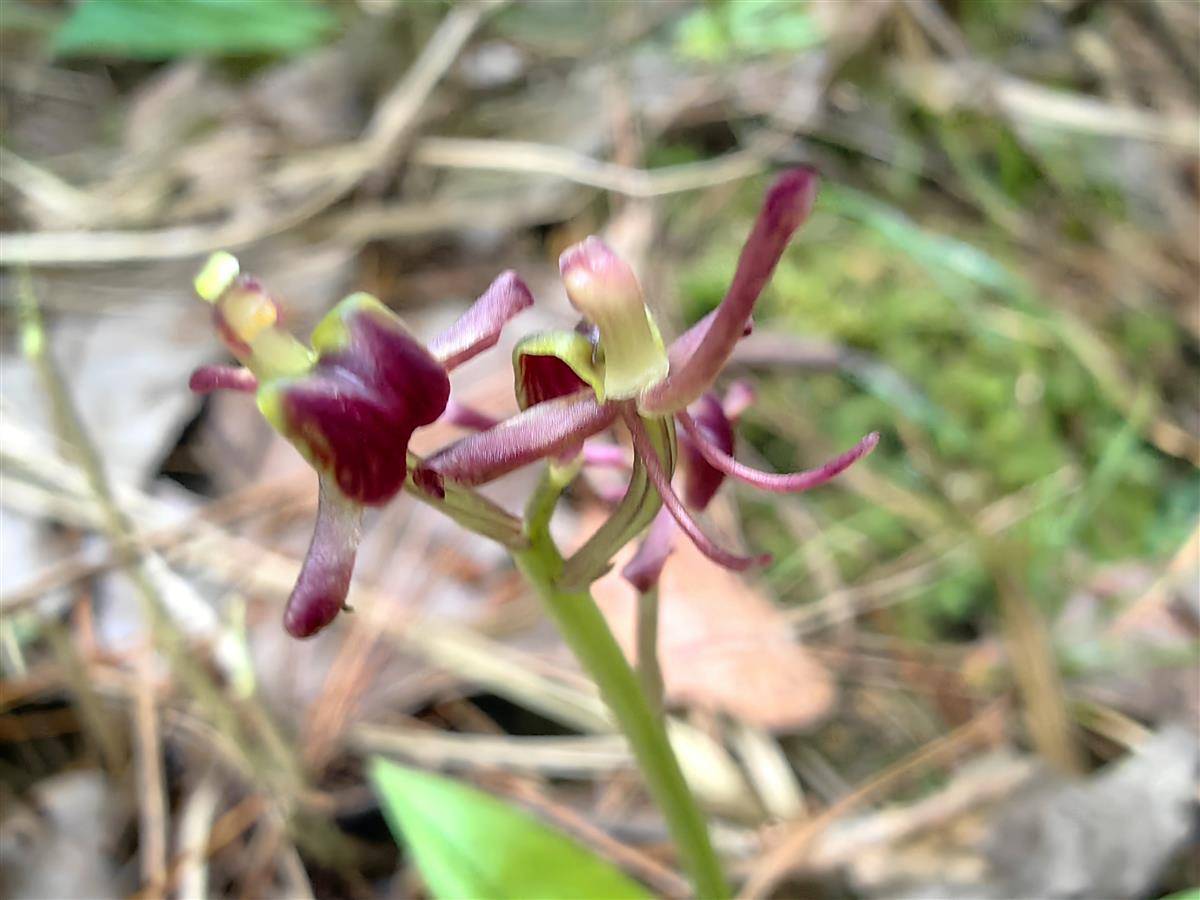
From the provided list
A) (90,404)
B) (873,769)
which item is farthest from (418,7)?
(873,769)

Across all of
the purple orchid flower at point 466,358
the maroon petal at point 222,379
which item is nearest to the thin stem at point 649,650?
the purple orchid flower at point 466,358

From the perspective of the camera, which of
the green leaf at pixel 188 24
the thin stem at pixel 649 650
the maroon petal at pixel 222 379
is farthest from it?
the green leaf at pixel 188 24

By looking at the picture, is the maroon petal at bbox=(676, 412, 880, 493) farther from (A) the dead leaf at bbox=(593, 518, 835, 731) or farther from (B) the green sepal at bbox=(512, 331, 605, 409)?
(A) the dead leaf at bbox=(593, 518, 835, 731)

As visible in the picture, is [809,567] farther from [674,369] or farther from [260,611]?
[674,369]

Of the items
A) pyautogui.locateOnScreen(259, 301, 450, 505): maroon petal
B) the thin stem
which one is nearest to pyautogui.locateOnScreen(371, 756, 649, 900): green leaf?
the thin stem

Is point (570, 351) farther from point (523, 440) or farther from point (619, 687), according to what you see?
point (619, 687)

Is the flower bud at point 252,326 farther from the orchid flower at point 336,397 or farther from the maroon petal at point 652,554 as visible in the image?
the maroon petal at point 652,554
